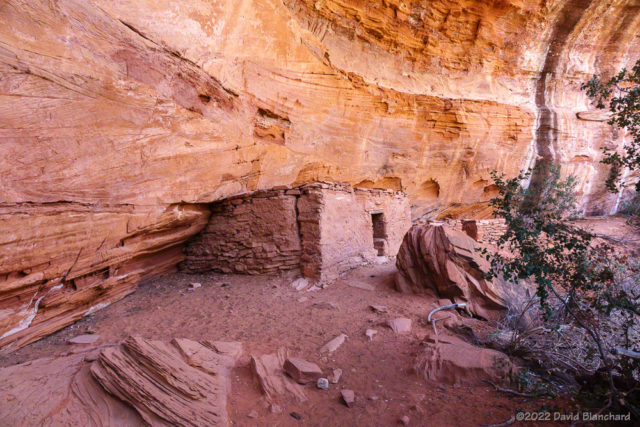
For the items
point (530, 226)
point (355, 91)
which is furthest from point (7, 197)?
point (355, 91)

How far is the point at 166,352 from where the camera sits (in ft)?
8.02

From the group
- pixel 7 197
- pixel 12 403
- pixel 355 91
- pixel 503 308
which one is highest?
pixel 355 91

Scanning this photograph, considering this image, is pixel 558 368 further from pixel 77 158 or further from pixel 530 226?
pixel 77 158

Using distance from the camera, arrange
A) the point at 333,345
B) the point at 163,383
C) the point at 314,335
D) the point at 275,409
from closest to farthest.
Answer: the point at 163,383
the point at 275,409
the point at 333,345
the point at 314,335

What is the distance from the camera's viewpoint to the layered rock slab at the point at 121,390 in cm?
201

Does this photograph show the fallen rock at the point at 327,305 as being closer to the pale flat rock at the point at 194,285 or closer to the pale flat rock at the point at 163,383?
the pale flat rock at the point at 163,383

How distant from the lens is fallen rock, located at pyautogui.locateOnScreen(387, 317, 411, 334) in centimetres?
355

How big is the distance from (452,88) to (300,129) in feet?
17.4

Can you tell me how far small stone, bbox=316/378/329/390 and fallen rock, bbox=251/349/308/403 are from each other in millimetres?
58

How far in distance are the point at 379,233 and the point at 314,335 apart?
4.23m

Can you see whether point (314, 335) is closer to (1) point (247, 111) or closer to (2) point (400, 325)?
(2) point (400, 325)

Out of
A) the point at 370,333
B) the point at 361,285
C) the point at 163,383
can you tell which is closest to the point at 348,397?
the point at 370,333

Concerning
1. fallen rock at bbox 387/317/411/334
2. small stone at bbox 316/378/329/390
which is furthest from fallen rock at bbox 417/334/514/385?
small stone at bbox 316/378/329/390

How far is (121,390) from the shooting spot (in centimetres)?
214
